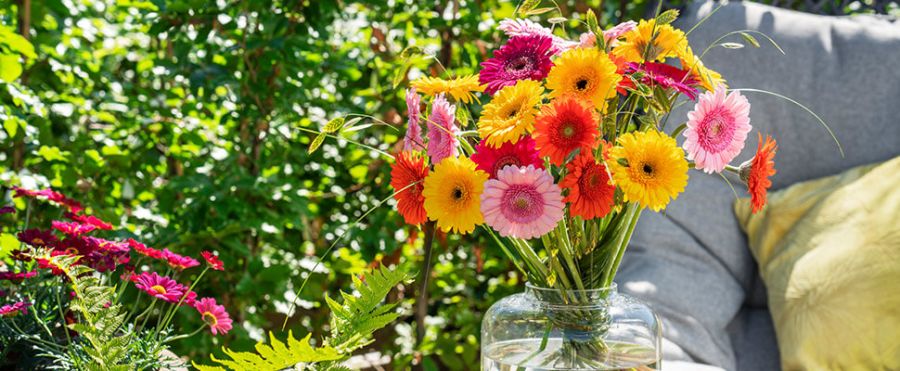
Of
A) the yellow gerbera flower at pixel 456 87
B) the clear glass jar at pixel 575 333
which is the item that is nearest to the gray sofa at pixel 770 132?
the clear glass jar at pixel 575 333

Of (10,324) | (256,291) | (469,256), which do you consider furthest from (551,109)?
(469,256)

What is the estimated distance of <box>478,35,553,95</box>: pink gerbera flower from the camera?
72 cm

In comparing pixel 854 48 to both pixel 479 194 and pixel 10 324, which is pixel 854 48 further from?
pixel 10 324

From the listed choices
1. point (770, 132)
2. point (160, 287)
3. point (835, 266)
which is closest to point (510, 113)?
point (160, 287)

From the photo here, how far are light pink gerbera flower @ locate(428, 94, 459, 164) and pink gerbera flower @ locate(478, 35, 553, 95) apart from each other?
44 mm

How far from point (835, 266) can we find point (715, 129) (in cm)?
69

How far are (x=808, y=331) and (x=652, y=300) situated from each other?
0.23 m

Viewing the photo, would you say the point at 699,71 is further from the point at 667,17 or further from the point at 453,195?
the point at 453,195

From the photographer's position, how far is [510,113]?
27.2 inches

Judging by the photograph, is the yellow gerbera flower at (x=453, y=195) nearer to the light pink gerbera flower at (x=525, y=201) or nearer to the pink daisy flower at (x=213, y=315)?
the light pink gerbera flower at (x=525, y=201)

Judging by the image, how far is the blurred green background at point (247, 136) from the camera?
4.66 ft

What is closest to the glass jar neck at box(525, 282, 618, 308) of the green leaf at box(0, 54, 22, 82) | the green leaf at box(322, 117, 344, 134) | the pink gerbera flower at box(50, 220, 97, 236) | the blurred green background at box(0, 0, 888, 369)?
the green leaf at box(322, 117, 344, 134)

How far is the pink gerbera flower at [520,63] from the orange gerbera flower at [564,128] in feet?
0.24

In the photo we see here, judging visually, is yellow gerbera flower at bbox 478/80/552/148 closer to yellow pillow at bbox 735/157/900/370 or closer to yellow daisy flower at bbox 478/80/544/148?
yellow daisy flower at bbox 478/80/544/148
